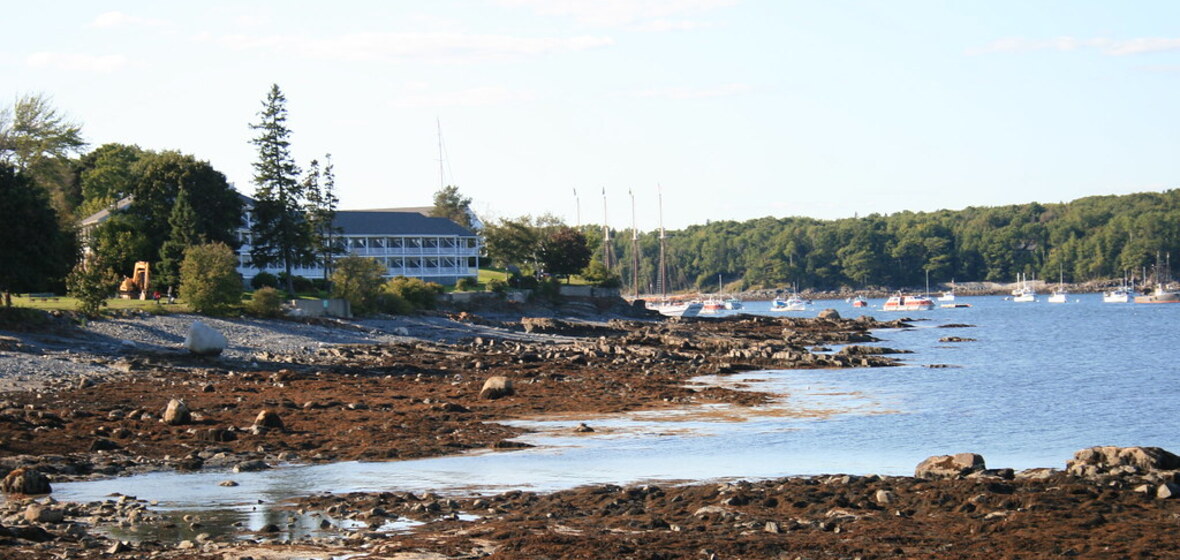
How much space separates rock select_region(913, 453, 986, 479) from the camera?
21281 millimetres

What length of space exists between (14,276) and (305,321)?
1505 centimetres

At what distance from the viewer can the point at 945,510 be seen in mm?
18375

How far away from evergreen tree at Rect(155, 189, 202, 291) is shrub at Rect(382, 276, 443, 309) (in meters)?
12.7

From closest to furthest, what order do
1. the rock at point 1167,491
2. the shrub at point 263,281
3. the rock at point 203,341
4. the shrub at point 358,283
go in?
1. the rock at point 1167,491
2. the rock at point 203,341
3. the shrub at point 358,283
4. the shrub at point 263,281

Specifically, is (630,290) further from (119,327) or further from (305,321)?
(119,327)

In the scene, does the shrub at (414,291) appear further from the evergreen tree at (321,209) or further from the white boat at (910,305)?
the white boat at (910,305)

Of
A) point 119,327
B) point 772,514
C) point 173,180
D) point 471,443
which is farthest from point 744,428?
point 173,180

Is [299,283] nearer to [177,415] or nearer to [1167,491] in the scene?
[177,415]

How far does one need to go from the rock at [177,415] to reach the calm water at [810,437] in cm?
564

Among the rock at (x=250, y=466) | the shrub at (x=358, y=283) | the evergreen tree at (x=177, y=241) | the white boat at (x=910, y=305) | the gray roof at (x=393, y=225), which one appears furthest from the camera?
the white boat at (x=910, y=305)

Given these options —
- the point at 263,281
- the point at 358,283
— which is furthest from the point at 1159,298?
the point at 263,281

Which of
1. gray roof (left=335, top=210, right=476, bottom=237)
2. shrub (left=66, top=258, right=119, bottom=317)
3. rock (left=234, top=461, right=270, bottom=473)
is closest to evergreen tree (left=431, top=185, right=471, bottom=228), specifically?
gray roof (left=335, top=210, right=476, bottom=237)

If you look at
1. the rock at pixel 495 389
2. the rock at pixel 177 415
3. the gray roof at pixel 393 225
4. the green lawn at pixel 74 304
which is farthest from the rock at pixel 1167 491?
the gray roof at pixel 393 225

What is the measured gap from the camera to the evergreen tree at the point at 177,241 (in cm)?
6475
